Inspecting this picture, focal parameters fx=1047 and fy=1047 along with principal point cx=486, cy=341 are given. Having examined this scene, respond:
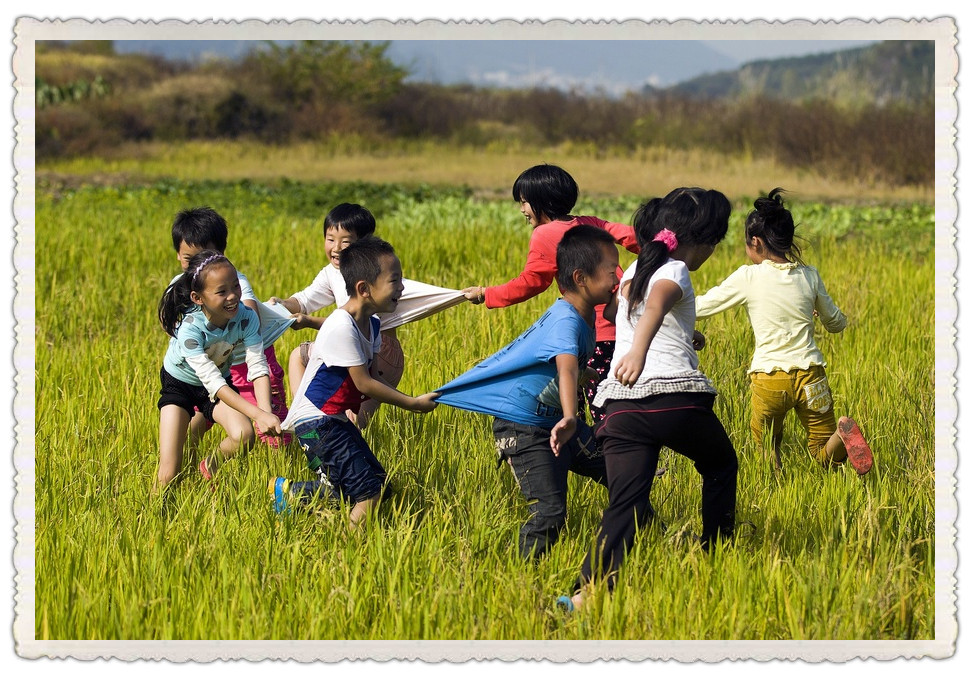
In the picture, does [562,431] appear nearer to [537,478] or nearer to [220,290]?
[537,478]

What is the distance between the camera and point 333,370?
11.5 feet

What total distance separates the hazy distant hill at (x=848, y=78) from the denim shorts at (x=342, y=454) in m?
4.66

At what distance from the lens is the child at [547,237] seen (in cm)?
396

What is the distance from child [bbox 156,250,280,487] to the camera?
12.2 feet

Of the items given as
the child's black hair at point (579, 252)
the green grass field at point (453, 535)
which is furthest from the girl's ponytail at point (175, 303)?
the child's black hair at point (579, 252)

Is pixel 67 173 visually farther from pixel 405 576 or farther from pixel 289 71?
pixel 405 576

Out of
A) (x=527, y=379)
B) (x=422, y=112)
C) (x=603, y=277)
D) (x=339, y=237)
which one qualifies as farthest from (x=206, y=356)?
(x=422, y=112)

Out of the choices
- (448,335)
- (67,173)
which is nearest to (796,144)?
(67,173)

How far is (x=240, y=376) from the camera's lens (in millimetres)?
4180

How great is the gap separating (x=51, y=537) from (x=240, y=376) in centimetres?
111

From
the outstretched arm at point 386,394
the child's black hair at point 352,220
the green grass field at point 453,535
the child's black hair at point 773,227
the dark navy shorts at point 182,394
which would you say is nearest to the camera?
the green grass field at point 453,535

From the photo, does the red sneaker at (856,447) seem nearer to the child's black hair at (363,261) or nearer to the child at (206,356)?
the child's black hair at (363,261)

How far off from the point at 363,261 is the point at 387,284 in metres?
0.12

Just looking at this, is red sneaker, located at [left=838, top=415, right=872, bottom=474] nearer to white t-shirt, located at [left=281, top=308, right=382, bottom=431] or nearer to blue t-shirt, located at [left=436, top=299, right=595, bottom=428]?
blue t-shirt, located at [left=436, top=299, right=595, bottom=428]
